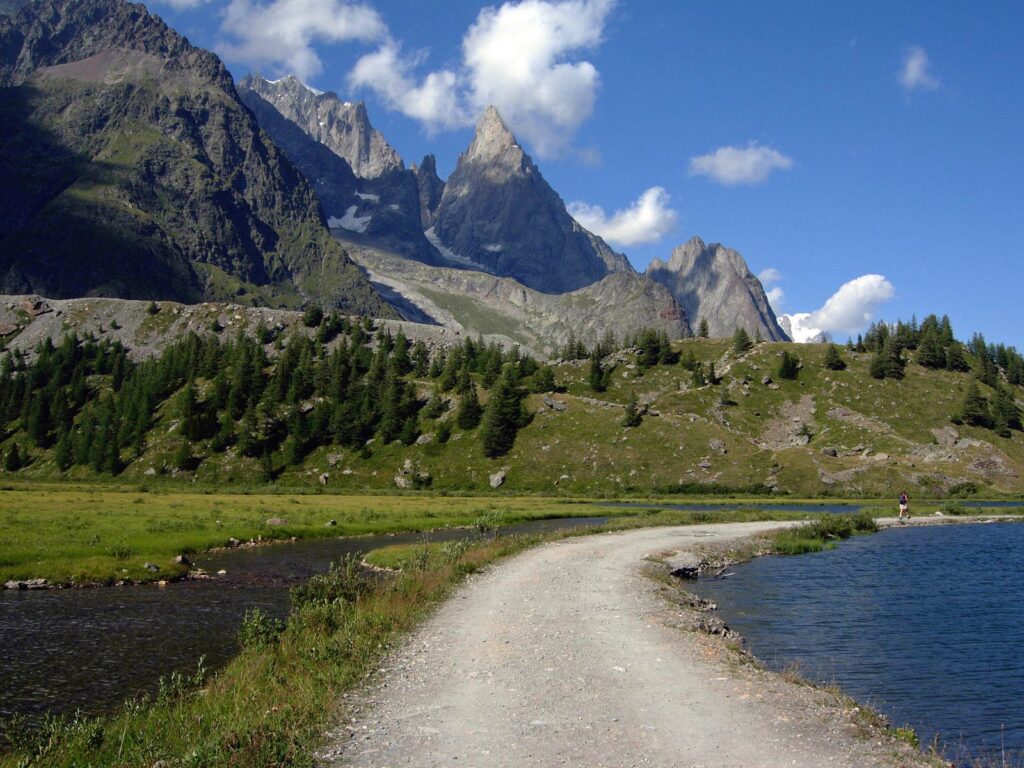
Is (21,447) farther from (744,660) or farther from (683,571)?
(744,660)

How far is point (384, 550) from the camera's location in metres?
52.0

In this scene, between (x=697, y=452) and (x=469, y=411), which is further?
(x=469, y=411)

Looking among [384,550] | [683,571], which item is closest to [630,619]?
[683,571]

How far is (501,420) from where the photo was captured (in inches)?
6009

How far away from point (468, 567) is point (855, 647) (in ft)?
64.4

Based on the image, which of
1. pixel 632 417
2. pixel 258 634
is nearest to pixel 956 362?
pixel 632 417

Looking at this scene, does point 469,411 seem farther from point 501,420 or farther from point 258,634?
point 258,634

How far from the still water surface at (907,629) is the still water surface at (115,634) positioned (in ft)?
63.4

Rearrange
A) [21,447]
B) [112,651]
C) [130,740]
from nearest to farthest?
[130,740] → [112,651] → [21,447]

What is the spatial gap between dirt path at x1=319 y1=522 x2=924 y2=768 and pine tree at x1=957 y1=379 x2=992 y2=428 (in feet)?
527

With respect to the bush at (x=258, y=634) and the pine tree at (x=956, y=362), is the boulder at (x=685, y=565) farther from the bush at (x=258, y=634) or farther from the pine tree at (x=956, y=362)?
the pine tree at (x=956, y=362)

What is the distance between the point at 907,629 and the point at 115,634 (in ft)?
105

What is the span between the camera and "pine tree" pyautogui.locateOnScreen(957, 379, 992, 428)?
158 m

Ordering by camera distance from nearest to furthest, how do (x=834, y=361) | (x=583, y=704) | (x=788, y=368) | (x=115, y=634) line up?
(x=583, y=704) → (x=115, y=634) → (x=788, y=368) → (x=834, y=361)
